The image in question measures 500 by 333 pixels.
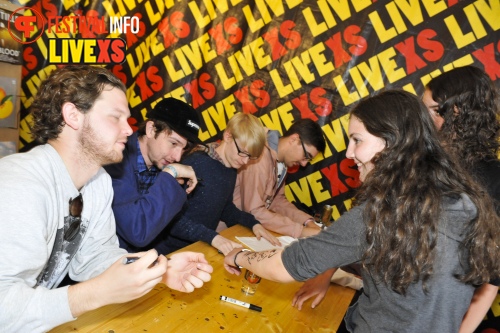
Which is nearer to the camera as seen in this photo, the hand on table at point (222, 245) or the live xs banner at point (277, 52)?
the hand on table at point (222, 245)

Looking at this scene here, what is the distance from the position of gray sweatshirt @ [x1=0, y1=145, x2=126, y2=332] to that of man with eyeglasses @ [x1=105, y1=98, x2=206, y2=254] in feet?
1.12

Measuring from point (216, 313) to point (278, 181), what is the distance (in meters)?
2.22

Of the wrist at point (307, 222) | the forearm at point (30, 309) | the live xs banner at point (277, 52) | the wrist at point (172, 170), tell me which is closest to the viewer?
the forearm at point (30, 309)

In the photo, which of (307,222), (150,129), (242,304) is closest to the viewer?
(242,304)

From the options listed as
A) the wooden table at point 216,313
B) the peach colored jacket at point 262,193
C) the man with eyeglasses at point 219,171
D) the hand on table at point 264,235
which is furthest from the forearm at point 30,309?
the peach colored jacket at point 262,193

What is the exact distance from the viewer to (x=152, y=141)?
2217mm

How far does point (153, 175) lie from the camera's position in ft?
7.70

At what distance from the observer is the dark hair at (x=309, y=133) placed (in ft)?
11.6

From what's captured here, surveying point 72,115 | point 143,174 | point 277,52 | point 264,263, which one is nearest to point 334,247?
point 264,263

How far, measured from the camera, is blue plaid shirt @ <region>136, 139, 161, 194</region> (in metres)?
2.22

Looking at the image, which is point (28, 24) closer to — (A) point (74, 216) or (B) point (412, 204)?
(A) point (74, 216)

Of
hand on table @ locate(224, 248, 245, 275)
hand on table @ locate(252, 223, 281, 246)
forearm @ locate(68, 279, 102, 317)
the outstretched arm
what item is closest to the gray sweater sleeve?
the outstretched arm

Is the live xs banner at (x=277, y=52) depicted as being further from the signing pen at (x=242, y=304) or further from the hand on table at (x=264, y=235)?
the signing pen at (x=242, y=304)

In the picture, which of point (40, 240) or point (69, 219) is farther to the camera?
point (69, 219)
